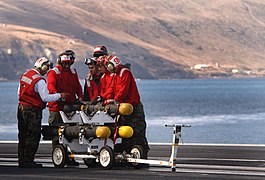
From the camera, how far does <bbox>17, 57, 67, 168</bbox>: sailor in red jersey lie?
16.3 meters

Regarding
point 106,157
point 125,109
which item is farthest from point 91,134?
point 125,109

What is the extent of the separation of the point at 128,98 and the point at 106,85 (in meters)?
0.59

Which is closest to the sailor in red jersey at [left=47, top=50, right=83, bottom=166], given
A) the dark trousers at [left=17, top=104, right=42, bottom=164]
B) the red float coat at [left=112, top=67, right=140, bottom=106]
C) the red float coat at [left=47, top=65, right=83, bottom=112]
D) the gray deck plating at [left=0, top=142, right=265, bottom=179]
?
the red float coat at [left=47, top=65, right=83, bottom=112]

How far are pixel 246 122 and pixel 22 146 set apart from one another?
59.7 metres

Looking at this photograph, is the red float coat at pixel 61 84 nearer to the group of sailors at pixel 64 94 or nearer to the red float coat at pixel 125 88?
the group of sailors at pixel 64 94

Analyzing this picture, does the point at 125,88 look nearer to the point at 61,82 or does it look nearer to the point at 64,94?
the point at 64,94

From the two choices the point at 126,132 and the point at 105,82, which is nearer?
the point at 126,132

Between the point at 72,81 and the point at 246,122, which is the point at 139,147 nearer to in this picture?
the point at 72,81

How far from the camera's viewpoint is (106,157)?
15.4 metres

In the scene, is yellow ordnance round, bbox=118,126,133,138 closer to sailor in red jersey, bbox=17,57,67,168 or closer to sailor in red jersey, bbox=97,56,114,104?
sailor in red jersey, bbox=97,56,114,104

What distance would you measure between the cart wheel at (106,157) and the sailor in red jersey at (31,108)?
1332 mm

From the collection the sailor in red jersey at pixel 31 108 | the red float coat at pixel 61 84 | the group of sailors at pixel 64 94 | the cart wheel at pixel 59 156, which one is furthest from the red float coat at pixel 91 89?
the cart wheel at pixel 59 156

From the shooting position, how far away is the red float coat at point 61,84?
16500mm

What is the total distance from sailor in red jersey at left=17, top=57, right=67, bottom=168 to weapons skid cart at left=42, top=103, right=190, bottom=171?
27cm
